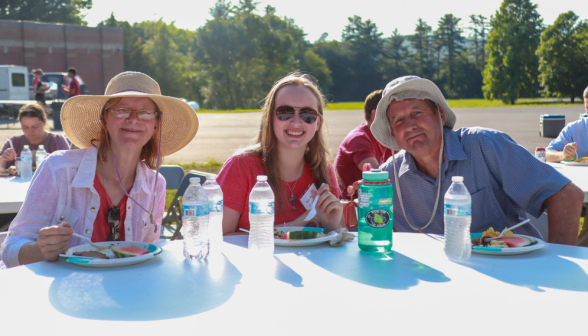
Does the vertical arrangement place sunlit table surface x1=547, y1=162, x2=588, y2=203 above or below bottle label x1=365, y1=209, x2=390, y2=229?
below

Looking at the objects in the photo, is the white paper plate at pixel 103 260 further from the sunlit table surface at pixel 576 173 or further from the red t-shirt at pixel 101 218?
the sunlit table surface at pixel 576 173

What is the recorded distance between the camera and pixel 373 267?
6.97 ft

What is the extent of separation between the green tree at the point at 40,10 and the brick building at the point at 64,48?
13.8m

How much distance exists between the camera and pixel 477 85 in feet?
282

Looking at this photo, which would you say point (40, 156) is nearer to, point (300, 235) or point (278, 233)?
point (278, 233)

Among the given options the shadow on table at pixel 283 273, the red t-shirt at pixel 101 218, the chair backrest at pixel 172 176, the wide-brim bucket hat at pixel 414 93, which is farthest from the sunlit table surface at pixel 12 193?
the wide-brim bucket hat at pixel 414 93

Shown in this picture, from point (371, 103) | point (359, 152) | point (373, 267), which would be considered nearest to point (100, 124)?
point (373, 267)

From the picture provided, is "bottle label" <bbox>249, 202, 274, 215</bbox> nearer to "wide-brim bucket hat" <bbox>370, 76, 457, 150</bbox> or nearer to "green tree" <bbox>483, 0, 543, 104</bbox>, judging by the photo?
"wide-brim bucket hat" <bbox>370, 76, 457, 150</bbox>

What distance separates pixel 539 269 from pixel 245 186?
1619 mm

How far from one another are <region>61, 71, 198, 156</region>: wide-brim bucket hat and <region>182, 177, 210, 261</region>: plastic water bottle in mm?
745

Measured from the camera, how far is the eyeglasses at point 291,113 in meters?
3.14

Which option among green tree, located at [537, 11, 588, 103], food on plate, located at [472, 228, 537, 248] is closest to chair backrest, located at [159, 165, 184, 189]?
food on plate, located at [472, 228, 537, 248]

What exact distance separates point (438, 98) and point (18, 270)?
2.22 m

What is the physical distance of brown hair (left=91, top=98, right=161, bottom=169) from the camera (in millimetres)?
2887
